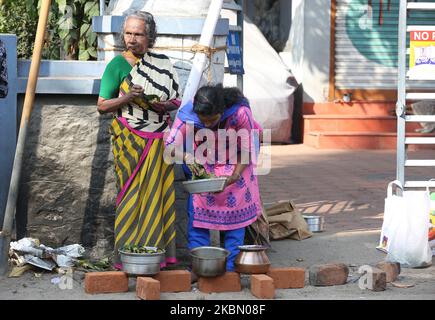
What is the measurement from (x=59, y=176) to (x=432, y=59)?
2944mm

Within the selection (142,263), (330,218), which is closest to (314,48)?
(330,218)

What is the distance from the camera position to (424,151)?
569 inches

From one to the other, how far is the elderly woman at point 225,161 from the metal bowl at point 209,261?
28 centimetres

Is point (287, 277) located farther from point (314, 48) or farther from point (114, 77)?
point (314, 48)

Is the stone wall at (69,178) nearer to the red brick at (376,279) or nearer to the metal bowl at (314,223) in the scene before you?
the red brick at (376,279)

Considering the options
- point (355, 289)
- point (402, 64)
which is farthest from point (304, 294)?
point (402, 64)

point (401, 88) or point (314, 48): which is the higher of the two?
point (314, 48)

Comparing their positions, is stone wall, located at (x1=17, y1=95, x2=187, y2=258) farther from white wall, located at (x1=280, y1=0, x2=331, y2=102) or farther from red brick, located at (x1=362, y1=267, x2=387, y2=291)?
white wall, located at (x1=280, y1=0, x2=331, y2=102)

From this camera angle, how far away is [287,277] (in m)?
6.14

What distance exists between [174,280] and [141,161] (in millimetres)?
808

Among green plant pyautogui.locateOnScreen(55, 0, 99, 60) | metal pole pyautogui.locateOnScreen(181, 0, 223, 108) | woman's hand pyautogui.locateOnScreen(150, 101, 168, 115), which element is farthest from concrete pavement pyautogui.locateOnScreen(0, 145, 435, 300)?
green plant pyautogui.locateOnScreen(55, 0, 99, 60)

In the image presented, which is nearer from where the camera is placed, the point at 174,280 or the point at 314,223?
the point at 174,280

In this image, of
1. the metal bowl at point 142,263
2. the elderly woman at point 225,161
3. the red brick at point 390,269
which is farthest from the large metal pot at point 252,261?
the red brick at point 390,269

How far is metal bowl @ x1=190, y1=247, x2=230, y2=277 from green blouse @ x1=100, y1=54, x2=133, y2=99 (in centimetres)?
115
